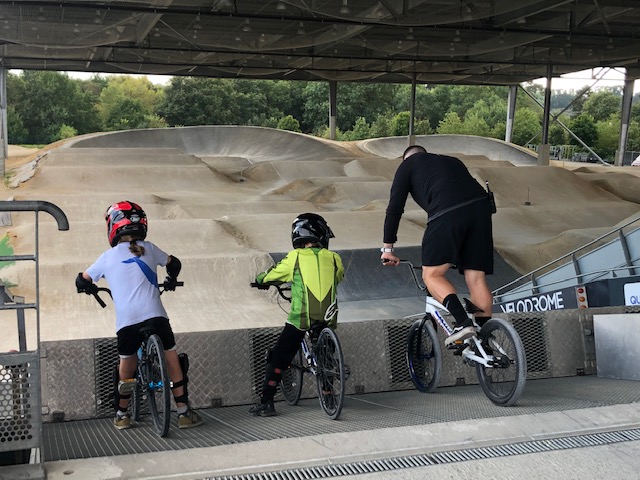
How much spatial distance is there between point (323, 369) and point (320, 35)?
875 inches

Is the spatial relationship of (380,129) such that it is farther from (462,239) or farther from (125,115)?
(462,239)

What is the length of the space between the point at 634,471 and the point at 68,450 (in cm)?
245

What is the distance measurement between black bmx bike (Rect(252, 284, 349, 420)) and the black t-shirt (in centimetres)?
72

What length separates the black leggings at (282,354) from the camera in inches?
166

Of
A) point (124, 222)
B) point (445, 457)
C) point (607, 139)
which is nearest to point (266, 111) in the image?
point (607, 139)

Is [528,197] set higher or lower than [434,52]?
lower

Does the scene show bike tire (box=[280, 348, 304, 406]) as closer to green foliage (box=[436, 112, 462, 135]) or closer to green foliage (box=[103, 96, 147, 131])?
green foliage (box=[103, 96, 147, 131])

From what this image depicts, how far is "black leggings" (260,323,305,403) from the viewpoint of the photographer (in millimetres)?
4211

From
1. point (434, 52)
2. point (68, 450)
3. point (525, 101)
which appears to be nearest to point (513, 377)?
point (68, 450)

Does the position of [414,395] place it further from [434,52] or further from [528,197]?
[434,52]

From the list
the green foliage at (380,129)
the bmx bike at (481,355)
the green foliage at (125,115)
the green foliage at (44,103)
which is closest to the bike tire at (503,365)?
the bmx bike at (481,355)

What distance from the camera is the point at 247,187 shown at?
28.2m

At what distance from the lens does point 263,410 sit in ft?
13.8

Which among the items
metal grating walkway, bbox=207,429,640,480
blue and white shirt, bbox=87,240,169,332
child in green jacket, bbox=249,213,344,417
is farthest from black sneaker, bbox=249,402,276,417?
metal grating walkway, bbox=207,429,640,480
